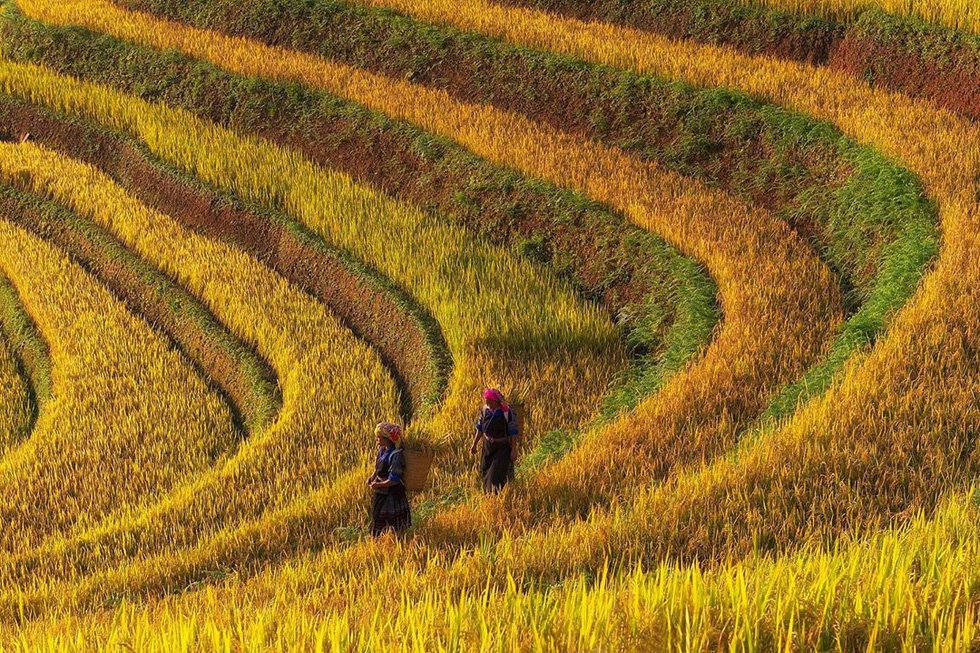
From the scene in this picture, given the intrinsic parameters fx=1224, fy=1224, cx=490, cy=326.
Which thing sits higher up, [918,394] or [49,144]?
[49,144]

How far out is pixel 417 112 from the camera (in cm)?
1544

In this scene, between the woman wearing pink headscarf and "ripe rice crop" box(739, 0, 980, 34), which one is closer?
the woman wearing pink headscarf

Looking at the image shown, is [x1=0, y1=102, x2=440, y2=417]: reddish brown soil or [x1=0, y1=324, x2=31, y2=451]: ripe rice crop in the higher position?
[x1=0, y1=102, x2=440, y2=417]: reddish brown soil

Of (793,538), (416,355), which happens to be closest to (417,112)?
(416,355)

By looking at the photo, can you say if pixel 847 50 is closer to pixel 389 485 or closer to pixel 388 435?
pixel 388 435

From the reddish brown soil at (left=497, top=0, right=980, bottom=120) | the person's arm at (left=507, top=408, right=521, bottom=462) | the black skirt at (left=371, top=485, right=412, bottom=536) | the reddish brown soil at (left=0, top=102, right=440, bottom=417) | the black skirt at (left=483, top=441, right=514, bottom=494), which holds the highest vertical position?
the reddish brown soil at (left=497, top=0, right=980, bottom=120)

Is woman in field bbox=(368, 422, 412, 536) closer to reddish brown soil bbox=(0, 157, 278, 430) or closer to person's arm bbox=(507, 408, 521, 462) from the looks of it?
person's arm bbox=(507, 408, 521, 462)

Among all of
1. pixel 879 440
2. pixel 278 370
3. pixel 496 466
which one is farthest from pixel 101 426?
pixel 879 440

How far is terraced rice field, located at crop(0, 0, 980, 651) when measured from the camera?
5.57m

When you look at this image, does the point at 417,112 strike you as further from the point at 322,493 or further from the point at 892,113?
the point at 322,493

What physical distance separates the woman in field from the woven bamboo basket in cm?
4

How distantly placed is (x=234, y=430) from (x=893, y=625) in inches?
290

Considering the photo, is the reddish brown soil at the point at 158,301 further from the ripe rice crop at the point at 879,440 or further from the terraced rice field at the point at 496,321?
the ripe rice crop at the point at 879,440

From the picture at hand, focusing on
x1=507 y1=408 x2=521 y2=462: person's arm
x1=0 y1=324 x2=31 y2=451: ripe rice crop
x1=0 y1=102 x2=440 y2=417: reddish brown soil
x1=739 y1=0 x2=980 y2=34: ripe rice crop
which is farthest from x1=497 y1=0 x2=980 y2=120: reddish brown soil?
x1=0 y1=324 x2=31 y2=451: ripe rice crop
